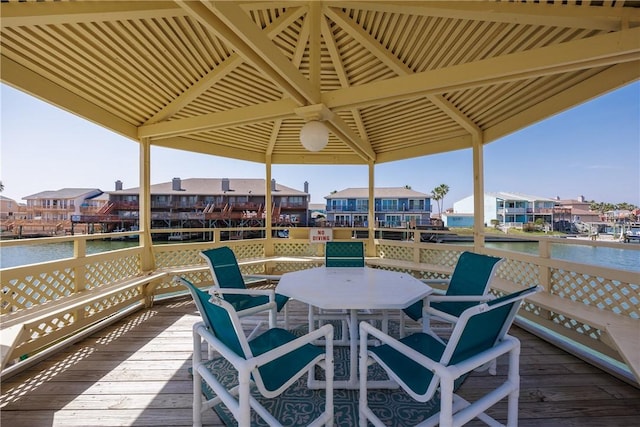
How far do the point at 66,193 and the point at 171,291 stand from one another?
35423 millimetres

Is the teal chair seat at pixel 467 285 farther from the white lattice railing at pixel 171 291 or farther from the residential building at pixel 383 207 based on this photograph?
the residential building at pixel 383 207

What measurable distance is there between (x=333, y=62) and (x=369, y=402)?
3.92 meters

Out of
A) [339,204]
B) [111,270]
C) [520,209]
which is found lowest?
[111,270]

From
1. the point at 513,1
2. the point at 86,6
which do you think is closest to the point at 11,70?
the point at 86,6

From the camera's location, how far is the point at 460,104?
13.3 ft

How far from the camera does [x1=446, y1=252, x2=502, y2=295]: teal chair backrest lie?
92.6 inches

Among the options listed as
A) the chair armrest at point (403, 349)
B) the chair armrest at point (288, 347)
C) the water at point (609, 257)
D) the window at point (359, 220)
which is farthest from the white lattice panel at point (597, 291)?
the window at point (359, 220)

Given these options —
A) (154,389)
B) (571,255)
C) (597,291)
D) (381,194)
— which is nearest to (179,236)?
(381,194)

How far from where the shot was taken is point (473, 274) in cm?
247

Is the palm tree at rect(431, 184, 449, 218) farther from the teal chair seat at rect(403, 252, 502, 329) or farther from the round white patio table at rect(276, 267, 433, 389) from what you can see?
the round white patio table at rect(276, 267, 433, 389)

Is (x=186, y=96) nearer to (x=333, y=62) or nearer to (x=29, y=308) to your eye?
(x=333, y=62)

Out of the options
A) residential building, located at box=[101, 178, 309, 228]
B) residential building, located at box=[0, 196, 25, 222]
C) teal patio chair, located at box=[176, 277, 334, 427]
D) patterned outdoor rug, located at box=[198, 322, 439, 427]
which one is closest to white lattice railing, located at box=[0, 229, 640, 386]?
patterned outdoor rug, located at box=[198, 322, 439, 427]

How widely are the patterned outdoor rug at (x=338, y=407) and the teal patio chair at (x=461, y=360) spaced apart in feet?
0.94

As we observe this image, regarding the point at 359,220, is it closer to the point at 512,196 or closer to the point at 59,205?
the point at 512,196
